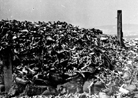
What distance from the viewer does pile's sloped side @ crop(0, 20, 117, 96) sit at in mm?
4882

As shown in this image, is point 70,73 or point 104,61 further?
point 104,61

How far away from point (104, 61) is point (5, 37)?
340 centimetres

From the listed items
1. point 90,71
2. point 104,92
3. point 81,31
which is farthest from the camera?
point 81,31

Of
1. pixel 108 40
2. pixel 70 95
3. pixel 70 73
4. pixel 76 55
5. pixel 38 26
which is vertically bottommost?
pixel 70 95

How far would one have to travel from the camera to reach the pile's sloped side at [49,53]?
488 centimetres

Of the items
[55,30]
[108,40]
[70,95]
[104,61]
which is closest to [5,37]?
[55,30]

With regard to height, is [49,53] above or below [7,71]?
above

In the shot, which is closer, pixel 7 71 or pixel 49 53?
pixel 7 71

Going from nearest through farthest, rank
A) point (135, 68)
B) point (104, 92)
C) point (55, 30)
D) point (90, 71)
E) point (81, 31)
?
1. point (104, 92)
2. point (90, 71)
3. point (135, 68)
4. point (55, 30)
5. point (81, 31)

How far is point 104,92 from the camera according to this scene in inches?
171

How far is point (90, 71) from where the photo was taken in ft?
15.8

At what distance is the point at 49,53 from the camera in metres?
5.25

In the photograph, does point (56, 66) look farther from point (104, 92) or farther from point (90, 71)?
point (104, 92)

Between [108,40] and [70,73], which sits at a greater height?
[108,40]
